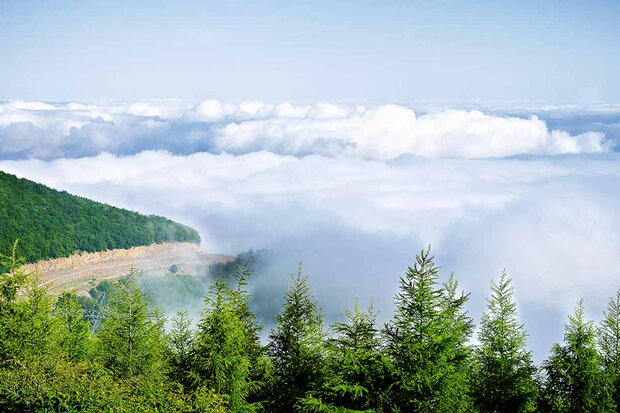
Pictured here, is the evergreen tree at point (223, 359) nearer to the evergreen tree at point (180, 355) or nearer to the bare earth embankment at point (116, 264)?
the evergreen tree at point (180, 355)

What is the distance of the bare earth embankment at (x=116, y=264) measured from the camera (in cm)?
11481

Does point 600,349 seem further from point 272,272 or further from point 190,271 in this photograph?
point 272,272

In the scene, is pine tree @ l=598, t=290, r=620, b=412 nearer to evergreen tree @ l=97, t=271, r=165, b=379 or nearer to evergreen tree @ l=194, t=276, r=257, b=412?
evergreen tree @ l=194, t=276, r=257, b=412

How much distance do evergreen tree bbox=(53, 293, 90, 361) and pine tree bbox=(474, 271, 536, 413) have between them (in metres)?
20.8

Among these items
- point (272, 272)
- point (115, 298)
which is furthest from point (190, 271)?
point (115, 298)

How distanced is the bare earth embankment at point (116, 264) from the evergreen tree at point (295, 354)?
7617cm

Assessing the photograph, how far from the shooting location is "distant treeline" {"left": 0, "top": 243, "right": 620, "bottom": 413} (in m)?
19.3

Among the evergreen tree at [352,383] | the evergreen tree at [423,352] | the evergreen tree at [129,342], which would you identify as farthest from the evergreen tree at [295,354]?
the evergreen tree at [129,342]

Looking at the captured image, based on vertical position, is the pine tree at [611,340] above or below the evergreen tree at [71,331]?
above

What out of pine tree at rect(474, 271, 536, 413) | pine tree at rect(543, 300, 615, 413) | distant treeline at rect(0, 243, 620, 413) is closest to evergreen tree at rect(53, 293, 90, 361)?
distant treeline at rect(0, 243, 620, 413)

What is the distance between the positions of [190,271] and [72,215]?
37.3 metres

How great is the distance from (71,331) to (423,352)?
20.7m

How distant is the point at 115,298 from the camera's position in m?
27.3

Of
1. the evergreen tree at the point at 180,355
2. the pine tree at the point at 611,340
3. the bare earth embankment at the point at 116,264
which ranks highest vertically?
the bare earth embankment at the point at 116,264
